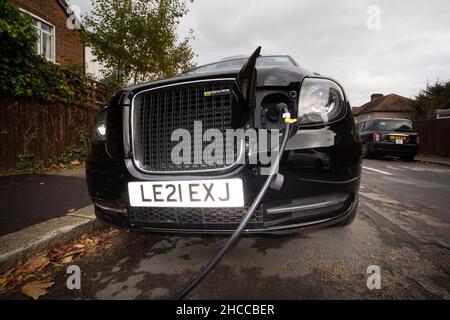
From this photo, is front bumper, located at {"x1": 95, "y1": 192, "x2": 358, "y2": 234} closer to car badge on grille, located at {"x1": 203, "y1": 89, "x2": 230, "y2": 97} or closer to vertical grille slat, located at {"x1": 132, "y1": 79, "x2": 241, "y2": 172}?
vertical grille slat, located at {"x1": 132, "y1": 79, "x2": 241, "y2": 172}

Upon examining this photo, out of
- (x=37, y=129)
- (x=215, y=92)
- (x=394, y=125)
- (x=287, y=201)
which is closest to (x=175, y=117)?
(x=215, y=92)

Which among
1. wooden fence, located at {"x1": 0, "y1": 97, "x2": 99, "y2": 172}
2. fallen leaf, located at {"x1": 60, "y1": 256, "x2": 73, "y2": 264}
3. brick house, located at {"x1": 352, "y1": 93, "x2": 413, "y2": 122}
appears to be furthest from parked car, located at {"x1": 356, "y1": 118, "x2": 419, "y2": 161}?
brick house, located at {"x1": 352, "y1": 93, "x2": 413, "y2": 122}

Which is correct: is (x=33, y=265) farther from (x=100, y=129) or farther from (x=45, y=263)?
(x=100, y=129)

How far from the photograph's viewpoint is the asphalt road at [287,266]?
1.32 m

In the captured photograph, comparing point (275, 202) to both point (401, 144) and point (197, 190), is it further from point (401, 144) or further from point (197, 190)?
point (401, 144)

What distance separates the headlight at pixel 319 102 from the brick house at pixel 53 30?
11147mm

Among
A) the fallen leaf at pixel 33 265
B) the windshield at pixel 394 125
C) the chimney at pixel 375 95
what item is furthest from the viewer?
the chimney at pixel 375 95

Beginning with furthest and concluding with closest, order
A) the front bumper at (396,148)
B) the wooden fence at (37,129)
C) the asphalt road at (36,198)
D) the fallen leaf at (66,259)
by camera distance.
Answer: the front bumper at (396,148), the wooden fence at (37,129), the asphalt road at (36,198), the fallen leaf at (66,259)

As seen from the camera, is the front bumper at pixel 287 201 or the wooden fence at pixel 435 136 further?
the wooden fence at pixel 435 136

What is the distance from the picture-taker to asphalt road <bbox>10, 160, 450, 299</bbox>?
132 cm

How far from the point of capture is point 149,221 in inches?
55.1

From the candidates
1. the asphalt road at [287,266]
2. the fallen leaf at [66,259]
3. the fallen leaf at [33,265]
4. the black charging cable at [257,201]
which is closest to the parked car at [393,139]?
the asphalt road at [287,266]

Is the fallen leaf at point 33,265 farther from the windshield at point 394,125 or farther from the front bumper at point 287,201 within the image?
the windshield at point 394,125

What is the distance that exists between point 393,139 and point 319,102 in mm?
9197
